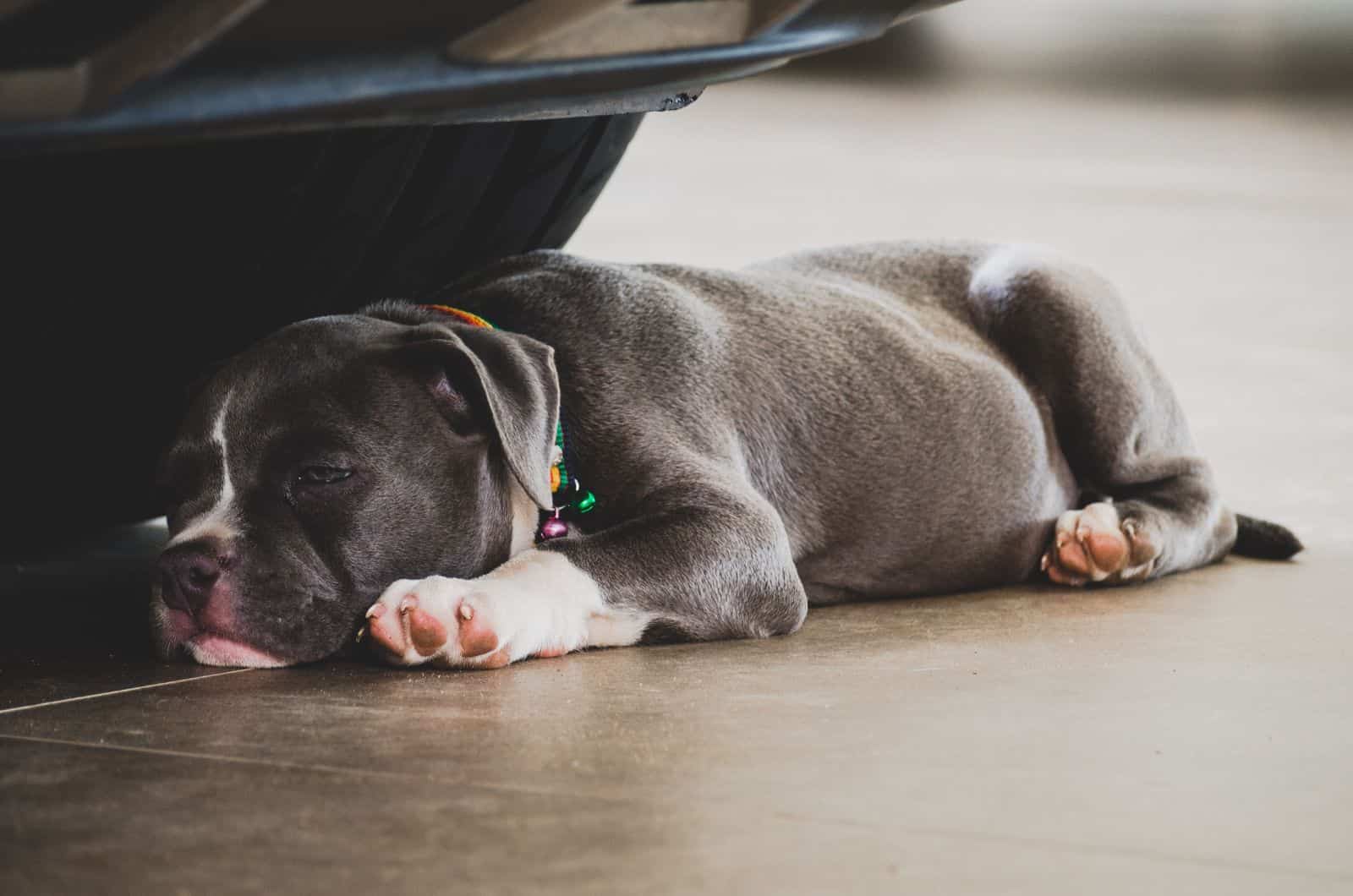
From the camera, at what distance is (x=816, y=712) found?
2361 millimetres

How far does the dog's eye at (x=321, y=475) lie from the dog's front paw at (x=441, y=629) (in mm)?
270

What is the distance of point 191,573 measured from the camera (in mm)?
2824

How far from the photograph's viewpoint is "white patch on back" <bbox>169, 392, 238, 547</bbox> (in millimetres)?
2881

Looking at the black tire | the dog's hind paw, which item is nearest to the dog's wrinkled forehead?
the black tire

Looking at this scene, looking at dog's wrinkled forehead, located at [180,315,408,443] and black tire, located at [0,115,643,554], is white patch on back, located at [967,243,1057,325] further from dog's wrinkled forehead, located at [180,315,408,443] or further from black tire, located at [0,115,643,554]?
dog's wrinkled forehead, located at [180,315,408,443]

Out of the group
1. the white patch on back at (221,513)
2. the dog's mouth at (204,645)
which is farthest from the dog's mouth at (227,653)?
the white patch on back at (221,513)

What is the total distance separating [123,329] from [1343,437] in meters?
3.86

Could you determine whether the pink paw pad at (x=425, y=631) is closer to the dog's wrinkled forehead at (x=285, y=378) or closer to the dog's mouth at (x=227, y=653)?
the dog's mouth at (x=227, y=653)

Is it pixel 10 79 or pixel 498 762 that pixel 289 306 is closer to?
pixel 498 762

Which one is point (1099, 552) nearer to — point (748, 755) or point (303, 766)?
point (748, 755)

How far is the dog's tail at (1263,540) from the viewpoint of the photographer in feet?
13.6

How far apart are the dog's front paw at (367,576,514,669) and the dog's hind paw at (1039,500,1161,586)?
1.50 meters

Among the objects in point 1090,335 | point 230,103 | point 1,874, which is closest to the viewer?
point 1,874

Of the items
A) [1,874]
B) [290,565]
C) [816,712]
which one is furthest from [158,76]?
[290,565]
